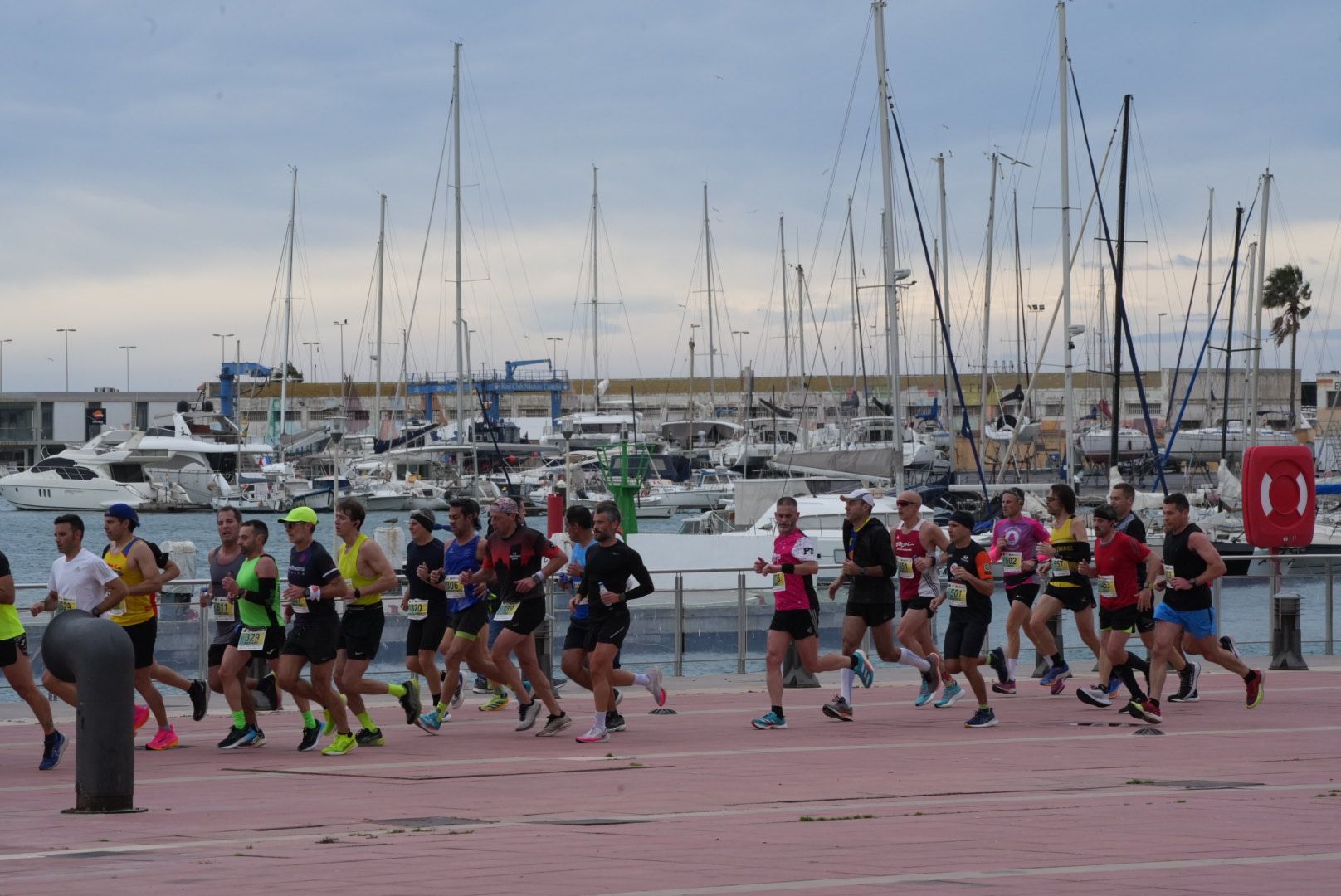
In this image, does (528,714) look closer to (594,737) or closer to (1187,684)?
(594,737)

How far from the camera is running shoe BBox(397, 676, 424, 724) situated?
13.7 meters

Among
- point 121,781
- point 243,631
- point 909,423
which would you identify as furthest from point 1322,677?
point 909,423

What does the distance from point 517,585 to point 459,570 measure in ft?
2.69

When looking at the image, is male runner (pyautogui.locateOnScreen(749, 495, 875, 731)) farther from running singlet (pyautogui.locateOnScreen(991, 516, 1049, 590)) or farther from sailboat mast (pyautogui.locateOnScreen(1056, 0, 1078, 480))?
sailboat mast (pyautogui.locateOnScreen(1056, 0, 1078, 480))

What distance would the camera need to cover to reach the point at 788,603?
553 inches

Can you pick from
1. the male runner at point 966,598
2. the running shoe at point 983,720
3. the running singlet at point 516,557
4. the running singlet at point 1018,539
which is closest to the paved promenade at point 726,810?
the running shoe at point 983,720

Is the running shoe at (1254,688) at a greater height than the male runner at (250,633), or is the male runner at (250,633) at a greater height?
the male runner at (250,633)

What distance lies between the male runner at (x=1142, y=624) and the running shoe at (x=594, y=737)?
14.4ft

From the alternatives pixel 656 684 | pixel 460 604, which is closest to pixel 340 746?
pixel 460 604

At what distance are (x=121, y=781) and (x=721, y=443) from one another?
101 m

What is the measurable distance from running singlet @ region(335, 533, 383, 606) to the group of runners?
2.96m

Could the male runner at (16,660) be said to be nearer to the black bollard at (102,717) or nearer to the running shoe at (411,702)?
the running shoe at (411,702)

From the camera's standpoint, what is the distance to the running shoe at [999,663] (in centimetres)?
1646

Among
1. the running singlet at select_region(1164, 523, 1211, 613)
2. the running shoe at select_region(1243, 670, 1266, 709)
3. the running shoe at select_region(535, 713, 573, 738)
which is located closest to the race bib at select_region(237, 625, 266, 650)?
the running shoe at select_region(535, 713, 573, 738)
